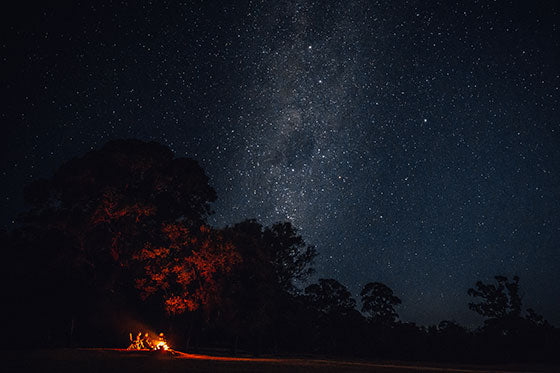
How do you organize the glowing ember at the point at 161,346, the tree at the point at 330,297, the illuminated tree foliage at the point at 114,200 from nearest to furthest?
the glowing ember at the point at 161,346
the illuminated tree foliage at the point at 114,200
the tree at the point at 330,297

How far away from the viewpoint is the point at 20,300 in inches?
850

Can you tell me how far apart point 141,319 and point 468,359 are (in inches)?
1052

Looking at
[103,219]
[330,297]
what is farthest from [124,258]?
[330,297]

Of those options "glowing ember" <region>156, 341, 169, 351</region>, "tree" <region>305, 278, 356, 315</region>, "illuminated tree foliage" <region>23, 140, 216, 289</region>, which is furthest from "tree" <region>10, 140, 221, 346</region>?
"tree" <region>305, 278, 356, 315</region>

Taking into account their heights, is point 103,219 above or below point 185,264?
above

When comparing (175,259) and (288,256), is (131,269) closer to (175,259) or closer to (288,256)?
(175,259)

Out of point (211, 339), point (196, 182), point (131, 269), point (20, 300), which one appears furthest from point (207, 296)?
point (211, 339)

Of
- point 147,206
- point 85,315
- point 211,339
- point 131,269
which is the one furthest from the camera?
point 211,339

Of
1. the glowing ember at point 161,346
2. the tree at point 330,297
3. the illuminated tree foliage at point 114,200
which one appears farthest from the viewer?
the tree at point 330,297

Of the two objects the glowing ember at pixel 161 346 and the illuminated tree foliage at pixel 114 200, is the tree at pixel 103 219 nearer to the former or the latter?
the illuminated tree foliage at pixel 114 200

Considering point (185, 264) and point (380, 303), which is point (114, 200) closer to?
point (185, 264)

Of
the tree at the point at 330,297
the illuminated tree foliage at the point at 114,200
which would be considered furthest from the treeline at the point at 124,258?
the tree at the point at 330,297

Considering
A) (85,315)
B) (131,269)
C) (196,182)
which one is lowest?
(85,315)

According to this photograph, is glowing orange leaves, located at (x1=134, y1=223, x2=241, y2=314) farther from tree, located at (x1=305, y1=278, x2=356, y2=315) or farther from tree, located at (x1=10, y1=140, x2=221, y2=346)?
tree, located at (x1=305, y1=278, x2=356, y2=315)
